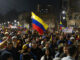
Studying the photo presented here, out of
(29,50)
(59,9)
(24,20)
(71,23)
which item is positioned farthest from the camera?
(24,20)

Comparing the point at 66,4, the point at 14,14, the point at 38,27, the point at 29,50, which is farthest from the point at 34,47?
the point at 14,14

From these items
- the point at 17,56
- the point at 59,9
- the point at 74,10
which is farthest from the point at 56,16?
the point at 17,56

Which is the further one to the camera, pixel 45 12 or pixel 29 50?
pixel 45 12

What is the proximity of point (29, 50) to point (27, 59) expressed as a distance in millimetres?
453

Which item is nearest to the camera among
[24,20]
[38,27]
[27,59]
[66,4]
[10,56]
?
[10,56]

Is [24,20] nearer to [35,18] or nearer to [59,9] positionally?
[59,9]

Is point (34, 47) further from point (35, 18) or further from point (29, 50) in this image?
point (35, 18)

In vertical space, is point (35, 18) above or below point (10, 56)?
above

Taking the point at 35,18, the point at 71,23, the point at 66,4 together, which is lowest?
the point at 71,23

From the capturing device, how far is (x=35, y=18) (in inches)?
408

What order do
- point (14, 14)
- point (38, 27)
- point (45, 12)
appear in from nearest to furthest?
point (38, 27) < point (45, 12) < point (14, 14)

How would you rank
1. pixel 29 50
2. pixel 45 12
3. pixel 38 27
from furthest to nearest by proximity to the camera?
pixel 45 12 → pixel 38 27 → pixel 29 50

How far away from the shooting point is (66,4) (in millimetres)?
67500

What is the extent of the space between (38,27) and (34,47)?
423 cm
